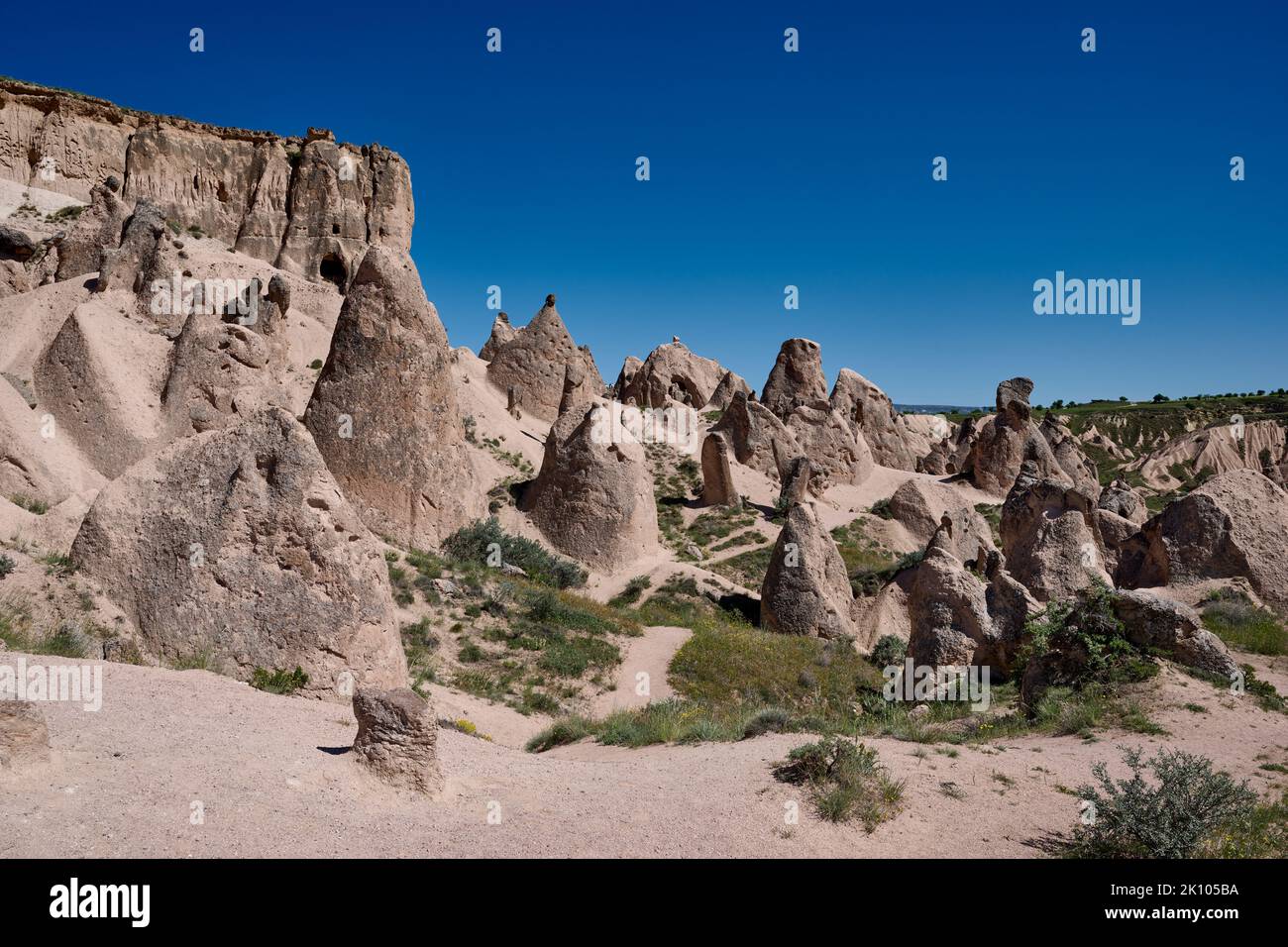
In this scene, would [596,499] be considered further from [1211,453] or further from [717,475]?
[1211,453]

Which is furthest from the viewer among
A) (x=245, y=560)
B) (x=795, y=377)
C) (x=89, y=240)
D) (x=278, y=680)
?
(x=795, y=377)

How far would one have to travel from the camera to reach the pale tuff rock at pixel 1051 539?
15.1 meters

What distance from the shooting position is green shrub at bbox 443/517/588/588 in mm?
14462

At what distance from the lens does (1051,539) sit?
1553cm

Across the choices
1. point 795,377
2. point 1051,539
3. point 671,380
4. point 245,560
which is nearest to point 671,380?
point 671,380

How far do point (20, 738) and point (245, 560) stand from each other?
137 inches

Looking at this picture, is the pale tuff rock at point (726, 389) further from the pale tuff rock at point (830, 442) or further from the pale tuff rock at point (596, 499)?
the pale tuff rock at point (596, 499)

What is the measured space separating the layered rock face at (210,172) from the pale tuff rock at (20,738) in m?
28.5

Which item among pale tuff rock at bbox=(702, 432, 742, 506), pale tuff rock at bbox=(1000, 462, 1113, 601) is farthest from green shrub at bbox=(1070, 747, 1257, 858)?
pale tuff rock at bbox=(702, 432, 742, 506)

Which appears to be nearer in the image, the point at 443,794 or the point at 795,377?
the point at 443,794

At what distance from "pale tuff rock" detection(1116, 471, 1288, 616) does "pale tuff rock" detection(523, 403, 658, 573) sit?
37.0 ft

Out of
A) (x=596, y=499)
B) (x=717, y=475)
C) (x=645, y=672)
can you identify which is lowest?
(x=645, y=672)
